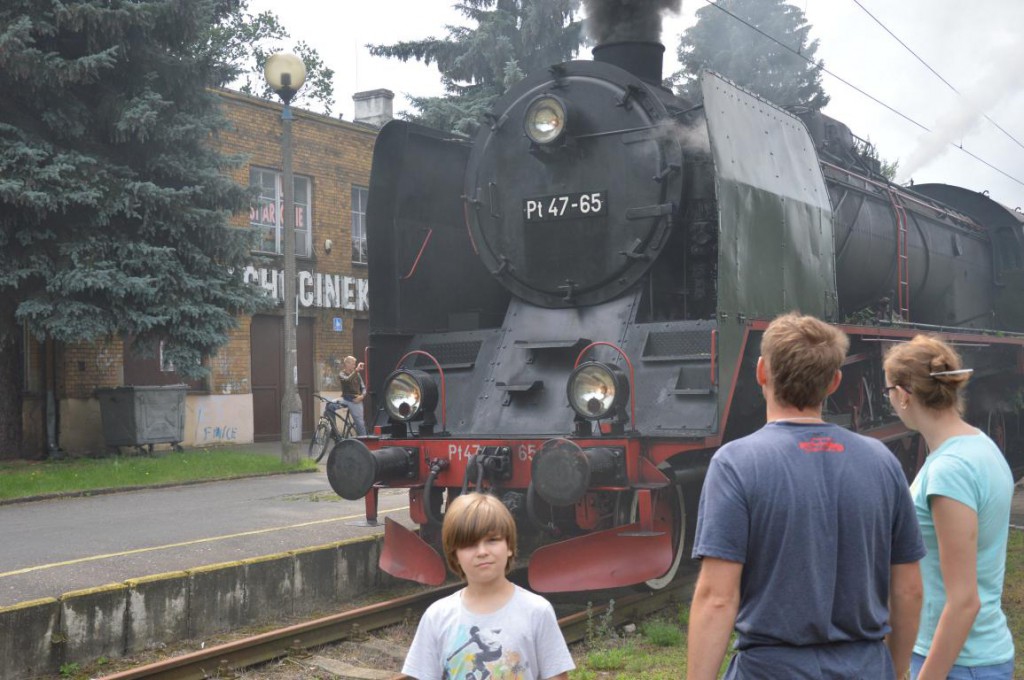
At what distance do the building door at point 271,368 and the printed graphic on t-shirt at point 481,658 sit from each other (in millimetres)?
16339

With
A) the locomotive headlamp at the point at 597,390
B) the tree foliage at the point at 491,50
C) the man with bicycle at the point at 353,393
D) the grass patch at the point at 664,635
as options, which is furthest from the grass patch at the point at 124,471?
the tree foliage at the point at 491,50

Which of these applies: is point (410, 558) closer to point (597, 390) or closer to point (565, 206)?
point (597, 390)

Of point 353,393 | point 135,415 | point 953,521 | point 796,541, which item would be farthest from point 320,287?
point 796,541

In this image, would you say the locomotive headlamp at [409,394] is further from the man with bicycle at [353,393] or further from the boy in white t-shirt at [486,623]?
the man with bicycle at [353,393]

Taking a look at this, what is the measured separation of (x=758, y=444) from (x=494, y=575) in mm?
694

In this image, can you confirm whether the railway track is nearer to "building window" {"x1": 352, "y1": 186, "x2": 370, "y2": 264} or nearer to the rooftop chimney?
"building window" {"x1": 352, "y1": 186, "x2": 370, "y2": 264}

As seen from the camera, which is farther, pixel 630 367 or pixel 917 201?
pixel 917 201

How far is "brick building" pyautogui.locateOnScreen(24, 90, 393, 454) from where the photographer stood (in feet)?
50.3

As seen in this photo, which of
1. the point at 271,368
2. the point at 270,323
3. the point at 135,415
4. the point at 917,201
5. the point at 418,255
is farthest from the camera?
the point at 271,368

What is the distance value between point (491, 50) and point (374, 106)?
2822 mm

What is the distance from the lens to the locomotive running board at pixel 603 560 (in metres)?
5.75

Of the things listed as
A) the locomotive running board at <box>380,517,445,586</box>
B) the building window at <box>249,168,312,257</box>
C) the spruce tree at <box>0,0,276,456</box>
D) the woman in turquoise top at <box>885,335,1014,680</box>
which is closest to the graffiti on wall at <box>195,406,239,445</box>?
the building window at <box>249,168,312,257</box>

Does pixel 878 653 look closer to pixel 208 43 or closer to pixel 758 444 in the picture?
pixel 758 444

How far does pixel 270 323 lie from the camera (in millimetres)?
18875
